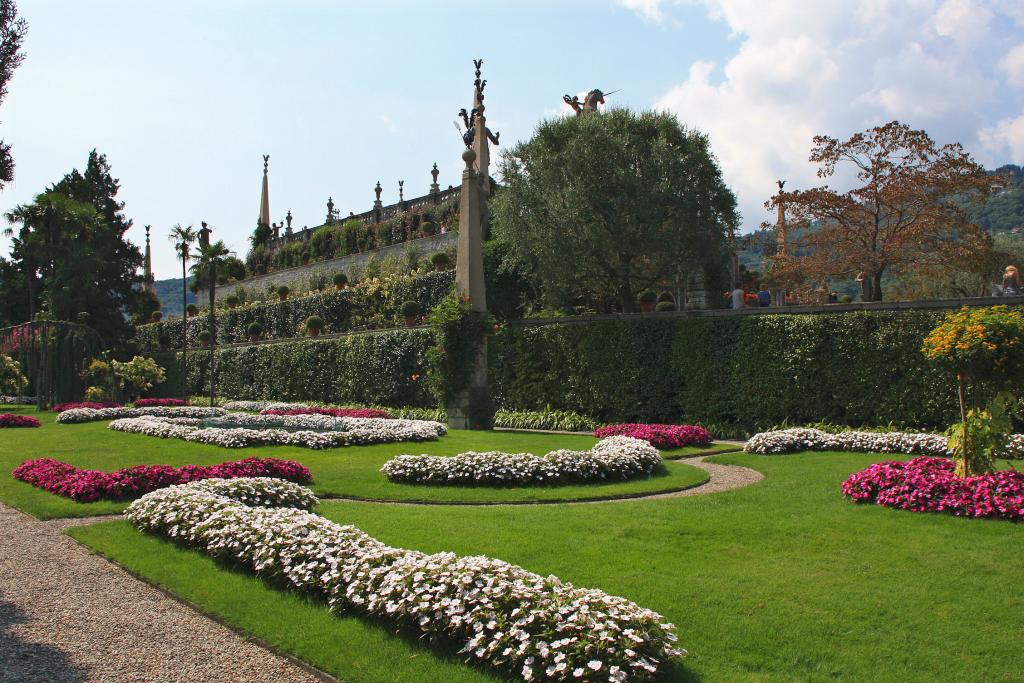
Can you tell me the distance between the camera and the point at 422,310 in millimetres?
31375

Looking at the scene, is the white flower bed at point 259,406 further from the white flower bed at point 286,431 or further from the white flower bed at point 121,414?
the white flower bed at point 286,431

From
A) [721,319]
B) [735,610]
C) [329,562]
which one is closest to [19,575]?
[329,562]

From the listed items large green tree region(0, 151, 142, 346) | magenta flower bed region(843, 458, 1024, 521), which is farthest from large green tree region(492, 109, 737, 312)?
large green tree region(0, 151, 142, 346)

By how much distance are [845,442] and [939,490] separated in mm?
6392

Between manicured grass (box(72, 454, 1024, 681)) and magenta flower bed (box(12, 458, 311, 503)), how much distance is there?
1882 mm

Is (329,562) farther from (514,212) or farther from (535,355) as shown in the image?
(514,212)

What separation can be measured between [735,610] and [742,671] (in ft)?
3.09

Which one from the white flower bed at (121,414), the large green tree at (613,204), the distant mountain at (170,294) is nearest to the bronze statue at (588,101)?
the large green tree at (613,204)

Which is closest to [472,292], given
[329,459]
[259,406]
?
[329,459]

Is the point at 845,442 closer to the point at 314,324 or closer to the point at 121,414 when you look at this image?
the point at 121,414

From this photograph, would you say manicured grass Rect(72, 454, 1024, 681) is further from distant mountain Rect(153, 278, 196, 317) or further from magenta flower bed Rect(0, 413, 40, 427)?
distant mountain Rect(153, 278, 196, 317)

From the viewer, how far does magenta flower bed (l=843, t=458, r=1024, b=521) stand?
26.9ft

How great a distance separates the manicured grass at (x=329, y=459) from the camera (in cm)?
1061

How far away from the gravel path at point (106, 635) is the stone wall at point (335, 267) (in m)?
29.2
